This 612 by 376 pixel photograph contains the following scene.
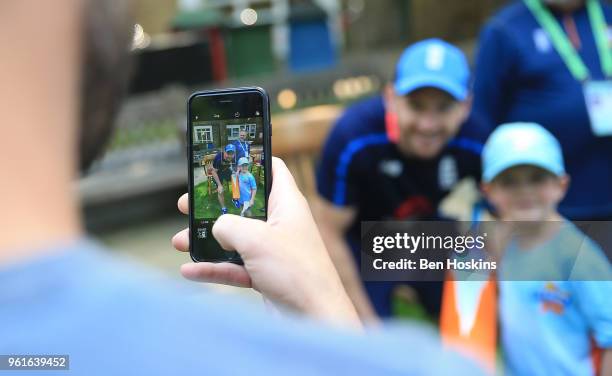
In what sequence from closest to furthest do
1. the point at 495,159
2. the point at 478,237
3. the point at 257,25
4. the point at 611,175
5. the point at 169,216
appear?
the point at 478,237
the point at 495,159
the point at 611,175
the point at 169,216
the point at 257,25

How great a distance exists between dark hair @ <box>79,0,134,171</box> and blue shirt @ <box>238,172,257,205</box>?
0.34 metres

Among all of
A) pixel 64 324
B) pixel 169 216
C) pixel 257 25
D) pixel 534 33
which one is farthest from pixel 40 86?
pixel 257 25

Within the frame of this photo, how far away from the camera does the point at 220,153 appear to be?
0.92 meters

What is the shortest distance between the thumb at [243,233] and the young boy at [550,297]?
1.00m

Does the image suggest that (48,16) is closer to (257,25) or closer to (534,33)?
(534,33)

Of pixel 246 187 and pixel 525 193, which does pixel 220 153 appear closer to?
pixel 246 187

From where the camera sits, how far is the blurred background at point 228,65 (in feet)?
13.4

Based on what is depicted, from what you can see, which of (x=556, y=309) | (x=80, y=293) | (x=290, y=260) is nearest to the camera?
(x=80, y=293)

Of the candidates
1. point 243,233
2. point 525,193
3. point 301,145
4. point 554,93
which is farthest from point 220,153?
point 301,145

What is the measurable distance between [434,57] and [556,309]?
922 millimetres

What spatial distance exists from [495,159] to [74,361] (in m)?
1.55

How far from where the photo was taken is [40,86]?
0.45 meters

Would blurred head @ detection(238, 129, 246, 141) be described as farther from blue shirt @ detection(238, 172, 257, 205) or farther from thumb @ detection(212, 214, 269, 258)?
thumb @ detection(212, 214, 269, 258)

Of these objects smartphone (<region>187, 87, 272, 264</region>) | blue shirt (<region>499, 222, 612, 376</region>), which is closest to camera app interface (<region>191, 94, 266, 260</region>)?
smartphone (<region>187, 87, 272, 264</region>)
